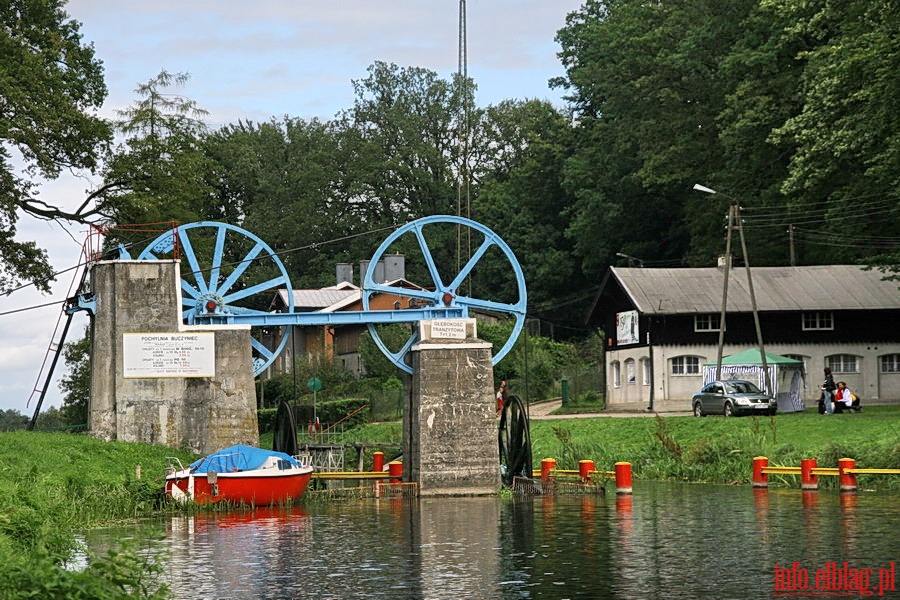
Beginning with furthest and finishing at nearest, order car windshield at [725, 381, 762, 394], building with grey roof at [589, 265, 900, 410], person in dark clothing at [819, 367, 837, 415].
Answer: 1. building with grey roof at [589, 265, 900, 410]
2. car windshield at [725, 381, 762, 394]
3. person in dark clothing at [819, 367, 837, 415]

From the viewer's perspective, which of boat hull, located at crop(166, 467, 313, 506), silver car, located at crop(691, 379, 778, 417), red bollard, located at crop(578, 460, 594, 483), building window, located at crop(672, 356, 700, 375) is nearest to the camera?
boat hull, located at crop(166, 467, 313, 506)

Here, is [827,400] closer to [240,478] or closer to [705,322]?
[705,322]

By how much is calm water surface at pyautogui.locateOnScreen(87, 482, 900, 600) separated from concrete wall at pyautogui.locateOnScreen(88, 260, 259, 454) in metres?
4.14

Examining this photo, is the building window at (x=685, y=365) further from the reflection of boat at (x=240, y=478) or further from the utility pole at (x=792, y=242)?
the reflection of boat at (x=240, y=478)

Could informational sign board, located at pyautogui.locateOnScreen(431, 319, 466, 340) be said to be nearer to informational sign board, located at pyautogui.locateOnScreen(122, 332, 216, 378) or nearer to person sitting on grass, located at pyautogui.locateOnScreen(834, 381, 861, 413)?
informational sign board, located at pyautogui.locateOnScreen(122, 332, 216, 378)

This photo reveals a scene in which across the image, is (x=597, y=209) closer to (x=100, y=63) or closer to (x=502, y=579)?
(x=100, y=63)

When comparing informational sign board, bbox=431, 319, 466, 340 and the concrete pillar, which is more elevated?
informational sign board, bbox=431, 319, 466, 340

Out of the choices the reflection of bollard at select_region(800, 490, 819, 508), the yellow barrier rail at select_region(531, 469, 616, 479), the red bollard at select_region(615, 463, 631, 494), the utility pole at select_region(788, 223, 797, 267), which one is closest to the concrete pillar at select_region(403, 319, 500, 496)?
the yellow barrier rail at select_region(531, 469, 616, 479)

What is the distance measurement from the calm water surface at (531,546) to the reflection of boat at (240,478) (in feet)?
2.67

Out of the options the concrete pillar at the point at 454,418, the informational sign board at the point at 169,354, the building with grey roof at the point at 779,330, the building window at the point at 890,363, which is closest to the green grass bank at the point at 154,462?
the informational sign board at the point at 169,354

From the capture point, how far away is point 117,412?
35.3 metres

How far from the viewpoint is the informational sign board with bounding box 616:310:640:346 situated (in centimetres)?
5941

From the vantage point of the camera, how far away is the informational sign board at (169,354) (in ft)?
116

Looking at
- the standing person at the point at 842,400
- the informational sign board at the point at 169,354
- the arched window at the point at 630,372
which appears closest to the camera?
the informational sign board at the point at 169,354
